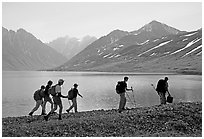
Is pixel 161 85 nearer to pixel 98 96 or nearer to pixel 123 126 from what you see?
pixel 123 126

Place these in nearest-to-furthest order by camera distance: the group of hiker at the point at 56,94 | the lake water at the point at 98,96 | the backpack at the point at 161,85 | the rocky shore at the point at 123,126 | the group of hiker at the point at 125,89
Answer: the rocky shore at the point at 123,126 < the group of hiker at the point at 56,94 < the group of hiker at the point at 125,89 < the backpack at the point at 161,85 < the lake water at the point at 98,96

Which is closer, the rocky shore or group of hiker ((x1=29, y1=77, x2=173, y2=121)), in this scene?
the rocky shore

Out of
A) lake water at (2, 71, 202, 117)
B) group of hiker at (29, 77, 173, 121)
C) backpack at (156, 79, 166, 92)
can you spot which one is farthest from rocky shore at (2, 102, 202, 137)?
lake water at (2, 71, 202, 117)

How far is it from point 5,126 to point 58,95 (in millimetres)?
3716

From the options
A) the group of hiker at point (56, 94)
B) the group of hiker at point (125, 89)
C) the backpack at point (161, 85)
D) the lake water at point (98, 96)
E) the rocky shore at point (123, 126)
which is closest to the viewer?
the rocky shore at point (123, 126)

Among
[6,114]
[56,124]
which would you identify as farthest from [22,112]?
[56,124]

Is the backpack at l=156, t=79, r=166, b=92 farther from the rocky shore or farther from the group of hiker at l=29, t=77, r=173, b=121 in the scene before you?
the rocky shore

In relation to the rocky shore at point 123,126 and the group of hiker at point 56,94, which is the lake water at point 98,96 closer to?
the group of hiker at point 56,94

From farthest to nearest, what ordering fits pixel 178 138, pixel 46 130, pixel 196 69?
pixel 196 69, pixel 46 130, pixel 178 138

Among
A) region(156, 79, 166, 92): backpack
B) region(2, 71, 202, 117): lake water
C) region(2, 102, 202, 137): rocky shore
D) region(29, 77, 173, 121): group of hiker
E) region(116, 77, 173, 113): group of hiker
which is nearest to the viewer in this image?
region(2, 102, 202, 137): rocky shore

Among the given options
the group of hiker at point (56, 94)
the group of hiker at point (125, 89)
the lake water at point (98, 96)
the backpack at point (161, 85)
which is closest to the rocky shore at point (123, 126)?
the group of hiker at point (56, 94)

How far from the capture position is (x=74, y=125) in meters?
18.2

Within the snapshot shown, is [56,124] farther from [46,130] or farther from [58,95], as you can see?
[58,95]

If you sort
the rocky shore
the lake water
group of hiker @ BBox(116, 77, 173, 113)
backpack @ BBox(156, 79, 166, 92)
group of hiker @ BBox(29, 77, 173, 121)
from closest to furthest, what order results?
1. the rocky shore
2. group of hiker @ BBox(29, 77, 173, 121)
3. group of hiker @ BBox(116, 77, 173, 113)
4. backpack @ BBox(156, 79, 166, 92)
5. the lake water
